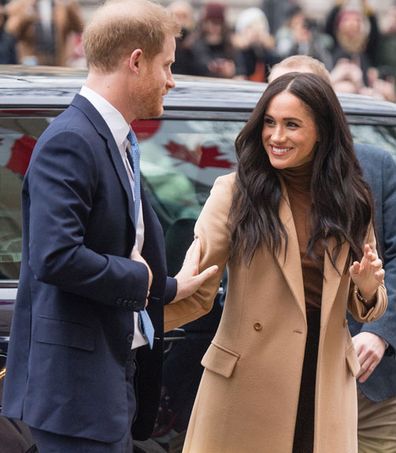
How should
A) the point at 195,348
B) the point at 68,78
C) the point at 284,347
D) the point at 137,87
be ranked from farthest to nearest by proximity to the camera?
1. the point at 68,78
2. the point at 195,348
3. the point at 284,347
4. the point at 137,87

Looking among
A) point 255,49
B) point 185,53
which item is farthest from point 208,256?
point 255,49

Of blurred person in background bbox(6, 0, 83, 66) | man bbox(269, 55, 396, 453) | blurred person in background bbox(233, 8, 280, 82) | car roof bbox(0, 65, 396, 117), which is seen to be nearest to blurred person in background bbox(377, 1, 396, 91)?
blurred person in background bbox(233, 8, 280, 82)

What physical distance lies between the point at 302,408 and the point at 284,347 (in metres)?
0.23

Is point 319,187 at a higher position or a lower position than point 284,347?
higher

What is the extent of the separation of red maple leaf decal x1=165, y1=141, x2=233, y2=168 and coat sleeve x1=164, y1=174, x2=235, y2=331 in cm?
66

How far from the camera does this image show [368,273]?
329 cm

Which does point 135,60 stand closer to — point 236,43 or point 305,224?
point 305,224

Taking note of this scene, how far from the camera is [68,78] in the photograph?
4062mm

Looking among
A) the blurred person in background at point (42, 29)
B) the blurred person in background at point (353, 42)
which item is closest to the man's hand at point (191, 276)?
the blurred person in background at point (42, 29)

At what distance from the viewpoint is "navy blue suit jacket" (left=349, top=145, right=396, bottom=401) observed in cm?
371

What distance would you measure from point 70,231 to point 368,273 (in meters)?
0.99

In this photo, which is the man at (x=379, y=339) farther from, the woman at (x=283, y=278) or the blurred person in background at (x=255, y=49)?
the blurred person in background at (x=255, y=49)

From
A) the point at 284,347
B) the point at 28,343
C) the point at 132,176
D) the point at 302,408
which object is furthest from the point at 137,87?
the point at 302,408

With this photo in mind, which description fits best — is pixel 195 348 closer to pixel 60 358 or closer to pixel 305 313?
pixel 305 313
